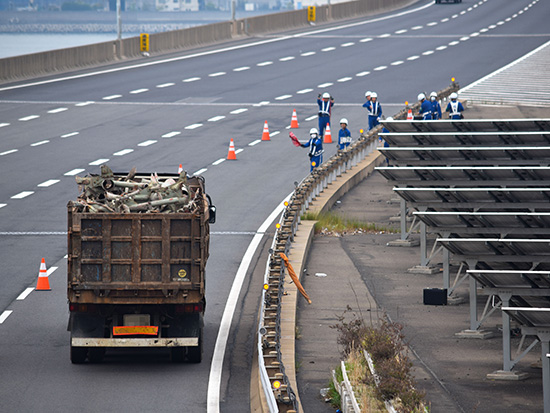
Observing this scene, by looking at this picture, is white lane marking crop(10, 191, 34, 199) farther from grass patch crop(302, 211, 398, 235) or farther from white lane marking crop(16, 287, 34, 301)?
white lane marking crop(16, 287, 34, 301)

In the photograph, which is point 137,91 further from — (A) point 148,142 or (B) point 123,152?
(B) point 123,152

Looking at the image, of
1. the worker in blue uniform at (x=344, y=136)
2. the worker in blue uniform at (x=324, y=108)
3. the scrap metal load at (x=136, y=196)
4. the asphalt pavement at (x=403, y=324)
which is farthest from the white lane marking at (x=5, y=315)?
the worker in blue uniform at (x=324, y=108)

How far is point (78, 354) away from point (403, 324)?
5.64 meters

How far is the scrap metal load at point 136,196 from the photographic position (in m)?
16.2

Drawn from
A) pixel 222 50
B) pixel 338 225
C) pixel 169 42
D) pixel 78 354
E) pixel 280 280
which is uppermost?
pixel 169 42

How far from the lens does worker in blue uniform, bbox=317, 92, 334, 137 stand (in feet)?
123

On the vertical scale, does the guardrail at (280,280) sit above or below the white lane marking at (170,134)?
above

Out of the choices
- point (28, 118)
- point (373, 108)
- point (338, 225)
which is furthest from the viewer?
point (28, 118)

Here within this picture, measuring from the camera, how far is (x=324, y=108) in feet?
124

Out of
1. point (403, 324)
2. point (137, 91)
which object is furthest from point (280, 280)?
point (137, 91)

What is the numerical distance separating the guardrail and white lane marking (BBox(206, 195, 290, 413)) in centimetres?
82

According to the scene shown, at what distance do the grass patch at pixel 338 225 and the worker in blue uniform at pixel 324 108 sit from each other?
9.74 m

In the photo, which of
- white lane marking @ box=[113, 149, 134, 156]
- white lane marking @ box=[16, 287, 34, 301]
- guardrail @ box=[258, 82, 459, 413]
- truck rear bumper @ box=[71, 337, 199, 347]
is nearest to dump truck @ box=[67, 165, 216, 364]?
truck rear bumper @ box=[71, 337, 199, 347]

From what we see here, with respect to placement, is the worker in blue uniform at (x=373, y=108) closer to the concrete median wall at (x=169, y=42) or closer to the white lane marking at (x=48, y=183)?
the white lane marking at (x=48, y=183)
